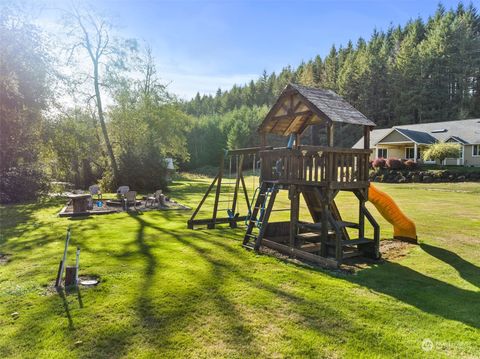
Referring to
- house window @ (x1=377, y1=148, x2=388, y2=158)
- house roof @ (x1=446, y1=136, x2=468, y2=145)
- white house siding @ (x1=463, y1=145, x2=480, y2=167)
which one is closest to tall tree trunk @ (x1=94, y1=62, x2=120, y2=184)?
house window @ (x1=377, y1=148, x2=388, y2=158)

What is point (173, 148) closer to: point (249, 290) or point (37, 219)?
point (37, 219)

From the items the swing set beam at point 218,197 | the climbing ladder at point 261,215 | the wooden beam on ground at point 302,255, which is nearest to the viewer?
the wooden beam on ground at point 302,255

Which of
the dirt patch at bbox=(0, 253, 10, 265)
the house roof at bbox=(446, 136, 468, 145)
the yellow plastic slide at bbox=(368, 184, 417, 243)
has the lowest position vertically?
the dirt patch at bbox=(0, 253, 10, 265)

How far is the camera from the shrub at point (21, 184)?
58.0ft

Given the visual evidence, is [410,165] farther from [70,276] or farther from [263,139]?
[70,276]

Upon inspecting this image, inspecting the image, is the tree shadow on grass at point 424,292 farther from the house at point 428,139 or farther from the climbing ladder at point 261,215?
the house at point 428,139

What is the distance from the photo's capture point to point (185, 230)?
34.9 feet

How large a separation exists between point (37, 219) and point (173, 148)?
78.0ft

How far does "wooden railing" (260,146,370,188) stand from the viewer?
24.4 feet

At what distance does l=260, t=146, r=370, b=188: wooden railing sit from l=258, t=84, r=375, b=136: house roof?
72cm

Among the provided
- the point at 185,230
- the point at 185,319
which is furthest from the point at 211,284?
the point at 185,230

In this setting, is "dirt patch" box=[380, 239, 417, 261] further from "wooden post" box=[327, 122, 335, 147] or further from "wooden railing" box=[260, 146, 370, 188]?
"wooden post" box=[327, 122, 335, 147]

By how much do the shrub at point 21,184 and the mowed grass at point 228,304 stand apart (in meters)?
10.8

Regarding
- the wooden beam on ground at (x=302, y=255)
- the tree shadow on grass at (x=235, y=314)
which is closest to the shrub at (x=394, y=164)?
the wooden beam on ground at (x=302, y=255)
